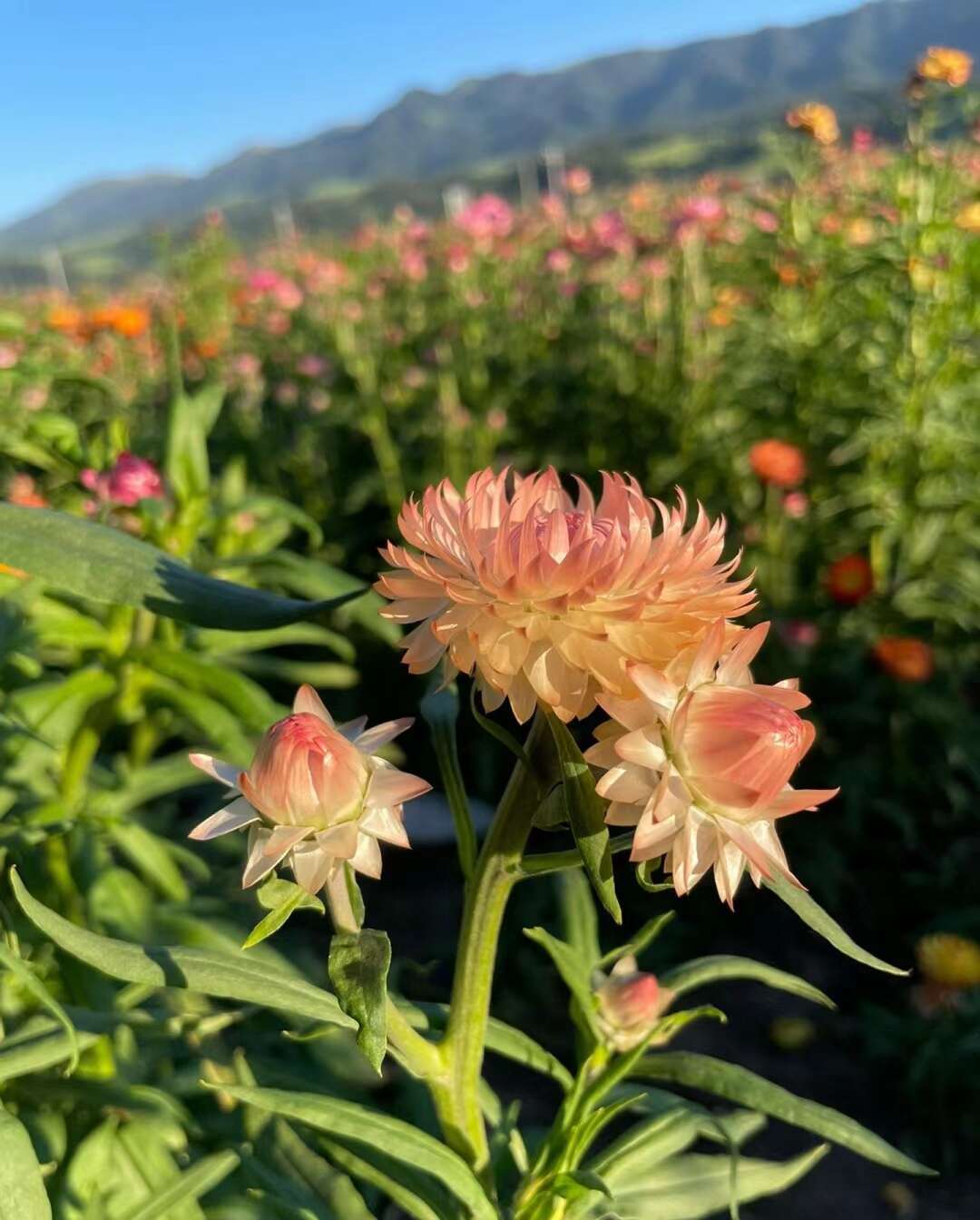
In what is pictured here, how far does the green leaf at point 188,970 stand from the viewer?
72 centimetres

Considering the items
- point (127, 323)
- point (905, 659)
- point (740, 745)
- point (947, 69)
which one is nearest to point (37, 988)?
point (740, 745)

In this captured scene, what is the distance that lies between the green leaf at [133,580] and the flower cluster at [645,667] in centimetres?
25

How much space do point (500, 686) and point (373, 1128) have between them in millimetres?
372

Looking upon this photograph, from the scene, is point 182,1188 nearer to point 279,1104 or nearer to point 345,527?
point 279,1104

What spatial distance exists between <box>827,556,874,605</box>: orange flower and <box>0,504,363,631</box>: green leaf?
201cm

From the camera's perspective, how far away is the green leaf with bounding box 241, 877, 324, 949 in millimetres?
670

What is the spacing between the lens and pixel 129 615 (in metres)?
1.53

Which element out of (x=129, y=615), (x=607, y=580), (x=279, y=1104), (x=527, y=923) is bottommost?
(x=527, y=923)

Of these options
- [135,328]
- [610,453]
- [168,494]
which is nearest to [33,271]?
[135,328]

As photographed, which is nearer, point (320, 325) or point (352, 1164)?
point (352, 1164)

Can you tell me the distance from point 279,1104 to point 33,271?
23.1 meters

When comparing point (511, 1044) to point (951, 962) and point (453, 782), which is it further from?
point (951, 962)

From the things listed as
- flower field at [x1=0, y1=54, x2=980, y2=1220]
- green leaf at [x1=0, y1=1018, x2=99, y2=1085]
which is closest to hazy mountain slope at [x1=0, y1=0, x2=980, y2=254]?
flower field at [x1=0, y1=54, x2=980, y2=1220]

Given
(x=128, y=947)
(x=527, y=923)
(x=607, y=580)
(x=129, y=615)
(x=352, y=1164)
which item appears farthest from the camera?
(x=527, y=923)
